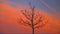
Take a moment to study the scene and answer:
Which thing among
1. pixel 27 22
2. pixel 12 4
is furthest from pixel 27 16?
pixel 12 4

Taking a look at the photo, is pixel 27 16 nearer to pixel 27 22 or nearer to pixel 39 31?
pixel 27 22

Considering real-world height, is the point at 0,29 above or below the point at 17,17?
below

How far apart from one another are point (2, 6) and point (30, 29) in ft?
2.80

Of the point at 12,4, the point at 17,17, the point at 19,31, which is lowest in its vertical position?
the point at 19,31

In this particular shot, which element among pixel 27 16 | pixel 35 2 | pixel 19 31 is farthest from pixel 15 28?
pixel 35 2

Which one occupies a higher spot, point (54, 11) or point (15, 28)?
point (54, 11)

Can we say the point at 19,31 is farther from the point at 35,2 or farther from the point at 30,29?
the point at 35,2

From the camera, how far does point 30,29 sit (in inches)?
170

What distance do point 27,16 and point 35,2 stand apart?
39cm

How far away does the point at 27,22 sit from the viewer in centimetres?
433

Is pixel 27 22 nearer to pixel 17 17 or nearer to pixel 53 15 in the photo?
pixel 17 17

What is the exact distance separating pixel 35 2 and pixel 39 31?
0.70m

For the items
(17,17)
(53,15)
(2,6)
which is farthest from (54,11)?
(2,6)

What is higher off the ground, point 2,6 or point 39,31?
point 2,6
